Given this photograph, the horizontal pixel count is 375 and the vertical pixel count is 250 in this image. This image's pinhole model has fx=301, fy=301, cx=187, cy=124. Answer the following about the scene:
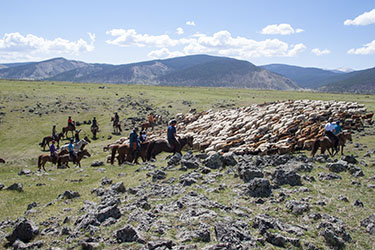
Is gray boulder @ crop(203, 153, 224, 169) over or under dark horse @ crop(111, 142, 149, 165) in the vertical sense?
over

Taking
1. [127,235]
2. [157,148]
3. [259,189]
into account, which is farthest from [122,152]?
[127,235]

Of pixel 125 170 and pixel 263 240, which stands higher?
pixel 263 240

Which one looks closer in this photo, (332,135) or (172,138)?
(332,135)

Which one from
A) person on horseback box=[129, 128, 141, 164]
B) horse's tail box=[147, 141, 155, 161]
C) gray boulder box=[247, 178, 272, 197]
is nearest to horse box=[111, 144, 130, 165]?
person on horseback box=[129, 128, 141, 164]

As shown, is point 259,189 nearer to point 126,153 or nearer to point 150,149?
point 150,149

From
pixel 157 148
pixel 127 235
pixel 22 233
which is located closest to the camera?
pixel 127 235

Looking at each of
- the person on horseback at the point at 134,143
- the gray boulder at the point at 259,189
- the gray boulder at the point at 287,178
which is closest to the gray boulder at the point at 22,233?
the gray boulder at the point at 259,189

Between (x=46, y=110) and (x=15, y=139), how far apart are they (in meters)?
14.3

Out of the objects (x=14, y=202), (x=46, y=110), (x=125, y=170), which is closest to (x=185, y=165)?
(x=125, y=170)

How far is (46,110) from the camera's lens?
49.4 m

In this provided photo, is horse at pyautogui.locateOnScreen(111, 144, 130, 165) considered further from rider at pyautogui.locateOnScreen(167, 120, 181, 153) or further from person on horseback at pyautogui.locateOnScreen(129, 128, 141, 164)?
rider at pyautogui.locateOnScreen(167, 120, 181, 153)

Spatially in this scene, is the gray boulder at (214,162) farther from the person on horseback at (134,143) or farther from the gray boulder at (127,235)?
the gray boulder at (127,235)

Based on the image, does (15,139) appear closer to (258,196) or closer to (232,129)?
(232,129)

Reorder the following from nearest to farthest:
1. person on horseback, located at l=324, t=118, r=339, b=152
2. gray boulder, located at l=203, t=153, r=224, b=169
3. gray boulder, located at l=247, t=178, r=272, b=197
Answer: gray boulder, located at l=247, t=178, r=272, b=197, gray boulder, located at l=203, t=153, r=224, b=169, person on horseback, located at l=324, t=118, r=339, b=152
